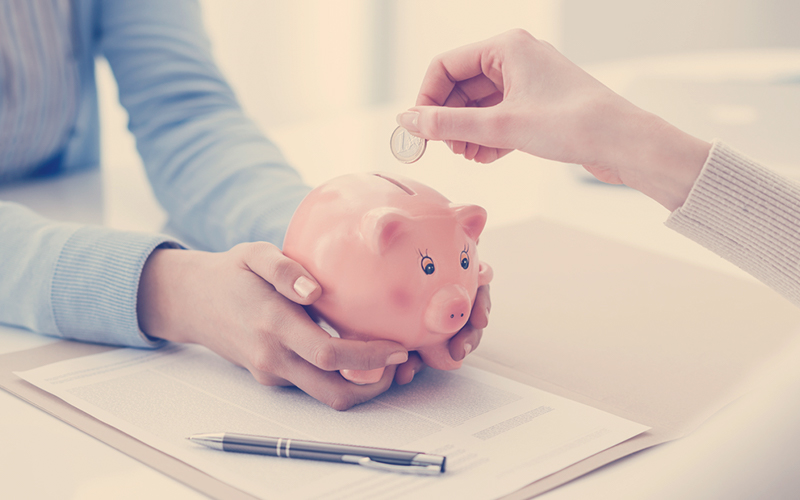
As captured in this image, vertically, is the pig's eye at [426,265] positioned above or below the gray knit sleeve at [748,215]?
below

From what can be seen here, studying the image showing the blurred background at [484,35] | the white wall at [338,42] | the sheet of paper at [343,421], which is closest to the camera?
the sheet of paper at [343,421]

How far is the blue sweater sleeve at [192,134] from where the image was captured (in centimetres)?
100

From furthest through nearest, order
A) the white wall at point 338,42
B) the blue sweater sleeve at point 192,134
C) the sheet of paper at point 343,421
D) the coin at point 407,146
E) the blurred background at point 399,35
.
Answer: the white wall at point 338,42
the blurred background at point 399,35
the blue sweater sleeve at point 192,134
the coin at point 407,146
the sheet of paper at point 343,421

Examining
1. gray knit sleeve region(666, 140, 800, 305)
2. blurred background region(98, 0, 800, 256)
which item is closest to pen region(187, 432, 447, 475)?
gray knit sleeve region(666, 140, 800, 305)

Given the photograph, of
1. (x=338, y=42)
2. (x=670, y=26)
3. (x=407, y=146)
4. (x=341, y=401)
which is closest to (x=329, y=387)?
(x=341, y=401)

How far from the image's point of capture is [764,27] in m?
2.27

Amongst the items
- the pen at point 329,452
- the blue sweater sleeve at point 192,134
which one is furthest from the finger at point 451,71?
the pen at point 329,452

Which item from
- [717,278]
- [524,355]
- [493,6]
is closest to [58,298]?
[524,355]

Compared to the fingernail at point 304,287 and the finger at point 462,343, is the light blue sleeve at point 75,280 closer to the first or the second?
the fingernail at point 304,287

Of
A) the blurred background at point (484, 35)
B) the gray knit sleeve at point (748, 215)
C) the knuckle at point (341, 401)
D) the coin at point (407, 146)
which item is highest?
the blurred background at point (484, 35)

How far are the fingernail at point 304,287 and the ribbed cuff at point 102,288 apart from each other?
0.21 m

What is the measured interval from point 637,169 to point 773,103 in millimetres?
933

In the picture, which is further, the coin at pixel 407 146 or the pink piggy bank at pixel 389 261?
the coin at pixel 407 146

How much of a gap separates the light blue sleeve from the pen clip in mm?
317
